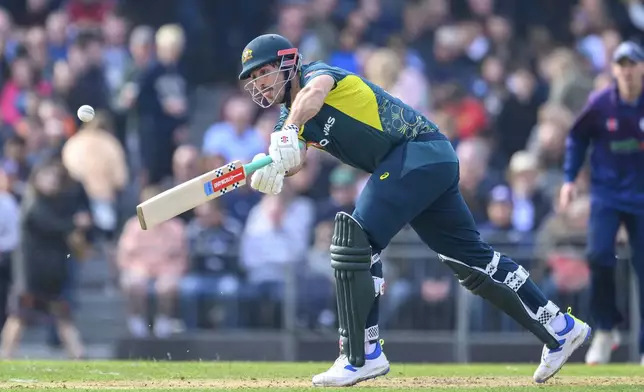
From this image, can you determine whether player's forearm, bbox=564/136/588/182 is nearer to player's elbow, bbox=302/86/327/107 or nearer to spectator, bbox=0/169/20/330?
player's elbow, bbox=302/86/327/107

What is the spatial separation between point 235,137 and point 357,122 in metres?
8.46

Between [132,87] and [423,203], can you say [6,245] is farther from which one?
[423,203]

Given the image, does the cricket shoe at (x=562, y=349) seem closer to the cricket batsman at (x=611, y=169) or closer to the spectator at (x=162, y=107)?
the cricket batsman at (x=611, y=169)

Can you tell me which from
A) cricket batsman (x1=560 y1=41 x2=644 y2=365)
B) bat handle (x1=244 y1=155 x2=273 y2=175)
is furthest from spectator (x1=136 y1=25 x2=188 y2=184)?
bat handle (x1=244 y1=155 x2=273 y2=175)

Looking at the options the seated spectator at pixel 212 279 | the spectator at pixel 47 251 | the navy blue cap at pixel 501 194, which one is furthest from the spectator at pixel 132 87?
the navy blue cap at pixel 501 194

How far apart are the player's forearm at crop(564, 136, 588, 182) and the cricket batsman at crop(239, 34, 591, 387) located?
10.6 feet

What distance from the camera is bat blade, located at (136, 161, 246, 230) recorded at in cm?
869

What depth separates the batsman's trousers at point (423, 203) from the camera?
8.94 metres

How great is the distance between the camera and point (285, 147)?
8.65 metres

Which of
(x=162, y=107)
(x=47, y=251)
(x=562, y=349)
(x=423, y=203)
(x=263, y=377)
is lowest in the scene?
(x=263, y=377)

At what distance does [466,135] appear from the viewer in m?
17.8

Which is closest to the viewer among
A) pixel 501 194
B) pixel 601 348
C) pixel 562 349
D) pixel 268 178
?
pixel 268 178

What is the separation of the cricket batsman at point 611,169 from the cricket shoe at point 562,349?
2778mm

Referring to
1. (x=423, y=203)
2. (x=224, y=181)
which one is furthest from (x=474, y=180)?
(x=224, y=181)
